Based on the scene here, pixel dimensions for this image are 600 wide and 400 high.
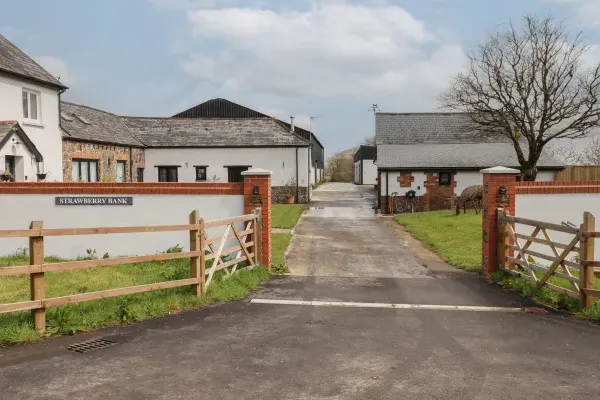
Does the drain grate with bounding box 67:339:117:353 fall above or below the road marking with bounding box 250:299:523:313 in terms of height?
above

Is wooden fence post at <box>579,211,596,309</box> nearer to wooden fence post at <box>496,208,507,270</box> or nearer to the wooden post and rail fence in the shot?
wooden fence post at <box>496,208,507,270</box>

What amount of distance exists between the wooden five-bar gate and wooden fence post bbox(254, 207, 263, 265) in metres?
5.27

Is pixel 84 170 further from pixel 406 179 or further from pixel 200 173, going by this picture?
pixel 406 179

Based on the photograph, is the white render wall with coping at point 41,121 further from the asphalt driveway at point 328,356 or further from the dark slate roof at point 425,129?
the dark slate roof at point 425,129

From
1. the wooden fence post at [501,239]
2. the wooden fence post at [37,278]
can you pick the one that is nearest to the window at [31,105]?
the wooden fence post at [37,278]

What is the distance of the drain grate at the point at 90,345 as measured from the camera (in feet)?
19.7

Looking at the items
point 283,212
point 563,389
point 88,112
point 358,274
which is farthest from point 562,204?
point 88,112

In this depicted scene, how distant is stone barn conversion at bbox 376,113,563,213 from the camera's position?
29.5 metres

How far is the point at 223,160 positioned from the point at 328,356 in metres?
29.3

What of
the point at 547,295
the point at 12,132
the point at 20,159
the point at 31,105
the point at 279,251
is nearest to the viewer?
the point at 547,295

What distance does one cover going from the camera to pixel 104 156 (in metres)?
27.9

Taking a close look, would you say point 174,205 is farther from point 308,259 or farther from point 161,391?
point 161,391

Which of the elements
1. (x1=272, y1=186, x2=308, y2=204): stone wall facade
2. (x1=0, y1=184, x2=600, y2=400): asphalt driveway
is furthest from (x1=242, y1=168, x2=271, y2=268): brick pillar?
(x1=272, y1=186, x2=308, y2=204): stone wall facade

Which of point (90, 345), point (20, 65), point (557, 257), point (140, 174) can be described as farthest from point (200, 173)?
point (90, 345)
